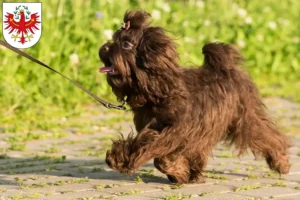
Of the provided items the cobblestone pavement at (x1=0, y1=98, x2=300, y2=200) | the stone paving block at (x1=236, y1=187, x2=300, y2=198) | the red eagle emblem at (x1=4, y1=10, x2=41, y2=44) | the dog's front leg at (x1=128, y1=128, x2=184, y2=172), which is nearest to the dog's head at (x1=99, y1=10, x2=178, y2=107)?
the dog's front leg at (x1=128, y1=128, x2=184, y2=172)

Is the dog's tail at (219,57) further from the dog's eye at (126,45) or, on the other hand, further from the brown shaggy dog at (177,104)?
the dog's eye at (126,45)

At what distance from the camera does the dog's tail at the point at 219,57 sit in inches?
263

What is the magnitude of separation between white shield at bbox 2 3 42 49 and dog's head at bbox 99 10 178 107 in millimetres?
895

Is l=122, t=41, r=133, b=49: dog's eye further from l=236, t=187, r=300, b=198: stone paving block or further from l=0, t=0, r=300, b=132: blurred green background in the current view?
l=0, t=0, r=300, b=132: blurred green background

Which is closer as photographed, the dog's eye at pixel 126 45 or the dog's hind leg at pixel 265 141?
the dog's eye at pixel 126 45

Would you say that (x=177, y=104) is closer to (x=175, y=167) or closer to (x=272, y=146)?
(x=175, y=167)

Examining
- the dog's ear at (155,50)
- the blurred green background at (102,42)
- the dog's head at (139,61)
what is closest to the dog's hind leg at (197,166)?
the dog's head at (139,61)

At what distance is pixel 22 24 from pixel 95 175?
140 centimetres

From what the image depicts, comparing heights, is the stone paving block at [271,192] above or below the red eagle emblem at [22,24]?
below

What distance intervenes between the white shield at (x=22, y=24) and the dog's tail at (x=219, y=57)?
4.46ft

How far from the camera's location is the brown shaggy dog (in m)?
6.04

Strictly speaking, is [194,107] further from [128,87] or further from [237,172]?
[237,172]

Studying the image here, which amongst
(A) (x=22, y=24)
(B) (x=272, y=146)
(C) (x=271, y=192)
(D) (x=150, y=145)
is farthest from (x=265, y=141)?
(A) (x=22, y=24)

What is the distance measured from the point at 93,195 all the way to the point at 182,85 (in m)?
1.04
